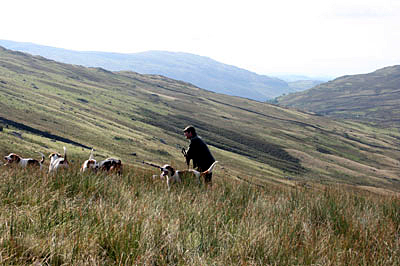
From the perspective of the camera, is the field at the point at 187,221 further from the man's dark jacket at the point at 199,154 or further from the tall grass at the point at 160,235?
the man's dark jacket at the point at 199,154

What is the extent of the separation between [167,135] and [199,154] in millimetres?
110048

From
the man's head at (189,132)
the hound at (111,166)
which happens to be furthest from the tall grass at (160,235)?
the man's head at (189,132)

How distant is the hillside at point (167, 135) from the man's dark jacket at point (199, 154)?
44.7 m

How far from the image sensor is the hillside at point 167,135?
80.1 metres

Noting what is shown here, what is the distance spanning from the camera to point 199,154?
10.5 m

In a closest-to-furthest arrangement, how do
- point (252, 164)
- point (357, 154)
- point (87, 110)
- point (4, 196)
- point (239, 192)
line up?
point (4, 196)
point (239, 192)
point (252, 164)
point (87, 110)
point (357, 154)

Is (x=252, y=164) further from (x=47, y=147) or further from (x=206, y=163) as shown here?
(x=206, y=163)

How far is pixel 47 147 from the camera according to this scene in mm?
65250

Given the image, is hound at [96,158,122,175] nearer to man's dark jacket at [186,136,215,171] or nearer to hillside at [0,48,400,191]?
man's dark jacket at [186,136,215,171]

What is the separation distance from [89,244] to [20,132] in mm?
77630

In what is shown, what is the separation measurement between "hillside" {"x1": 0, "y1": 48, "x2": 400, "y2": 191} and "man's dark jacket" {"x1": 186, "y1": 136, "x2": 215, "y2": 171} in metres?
44.7

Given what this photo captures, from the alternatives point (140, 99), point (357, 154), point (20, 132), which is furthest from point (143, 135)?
point (357, 154)

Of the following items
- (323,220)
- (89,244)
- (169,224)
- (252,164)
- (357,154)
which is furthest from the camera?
(357,154)

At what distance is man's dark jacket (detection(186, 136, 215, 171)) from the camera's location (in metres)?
10.4
